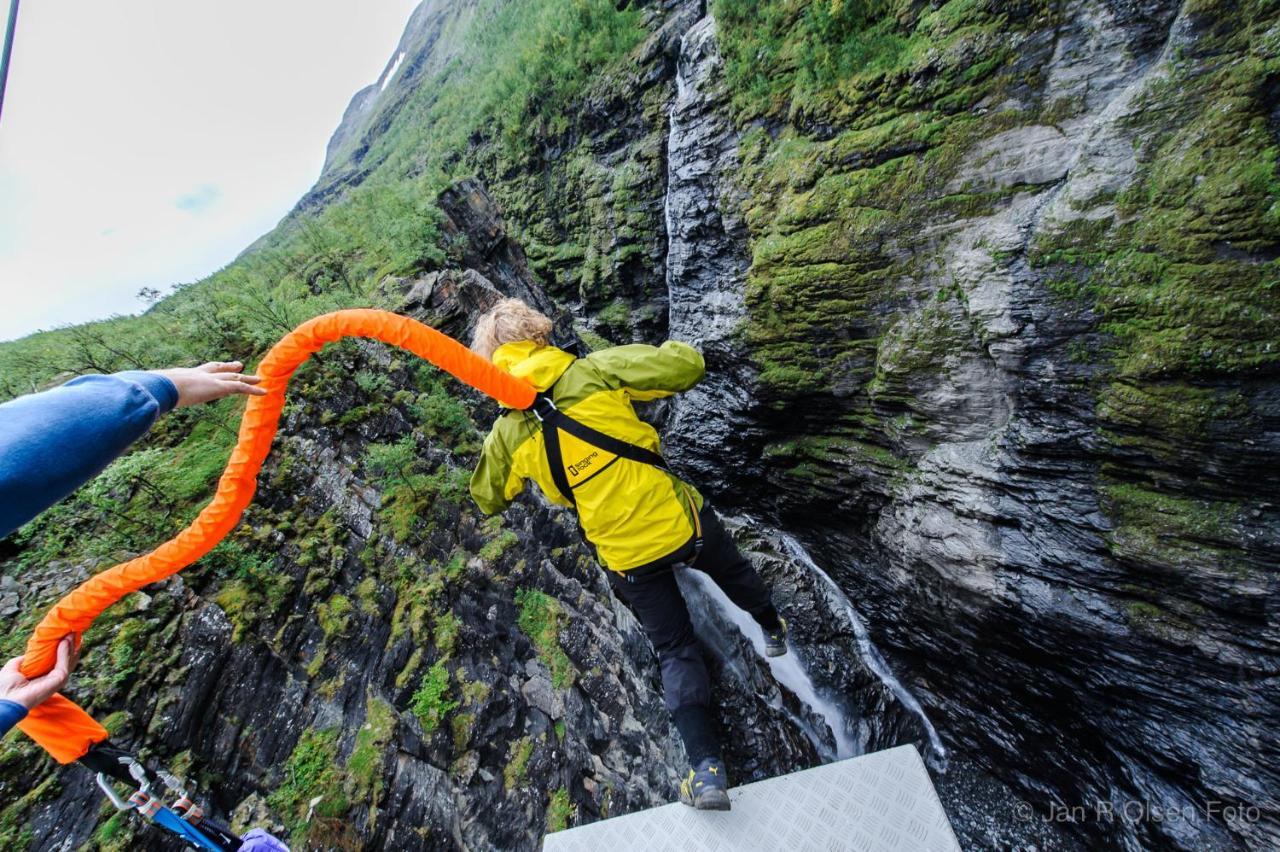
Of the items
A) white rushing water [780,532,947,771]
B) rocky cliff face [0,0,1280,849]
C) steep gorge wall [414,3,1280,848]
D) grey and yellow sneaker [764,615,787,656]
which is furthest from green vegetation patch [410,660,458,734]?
white rushing water [780,532,947,771]

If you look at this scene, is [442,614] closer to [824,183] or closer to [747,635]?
[747,635]

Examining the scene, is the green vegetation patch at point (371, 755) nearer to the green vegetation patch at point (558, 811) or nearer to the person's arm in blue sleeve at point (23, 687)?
the green vegetation patch at point (558, 811)

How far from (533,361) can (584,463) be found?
2.56 ft

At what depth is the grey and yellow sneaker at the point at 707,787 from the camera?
304 cm

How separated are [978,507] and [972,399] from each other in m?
1.18

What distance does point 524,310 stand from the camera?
3.59 m

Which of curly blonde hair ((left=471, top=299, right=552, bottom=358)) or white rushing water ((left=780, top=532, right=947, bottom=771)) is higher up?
curly blonde hair ((left=471, top=299, right=552, bottom=358))

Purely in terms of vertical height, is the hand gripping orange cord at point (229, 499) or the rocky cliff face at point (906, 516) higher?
the hand gripping orange cord at point (229, 499)

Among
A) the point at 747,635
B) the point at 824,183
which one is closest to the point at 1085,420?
the point at 824,183

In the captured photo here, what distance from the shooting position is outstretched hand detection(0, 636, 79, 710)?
2.32 metres

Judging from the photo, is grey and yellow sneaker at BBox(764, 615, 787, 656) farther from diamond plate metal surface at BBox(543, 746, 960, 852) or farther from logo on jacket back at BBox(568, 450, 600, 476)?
logo on jacket back at BBox(568, 450, 600, 476)

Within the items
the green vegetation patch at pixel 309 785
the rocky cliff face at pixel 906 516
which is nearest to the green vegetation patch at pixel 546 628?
the rocky cliff face at pixel 906 516

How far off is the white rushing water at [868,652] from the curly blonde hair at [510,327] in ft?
20.9

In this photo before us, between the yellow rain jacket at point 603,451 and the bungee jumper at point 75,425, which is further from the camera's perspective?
the yellow rain jacket at point 603,451
